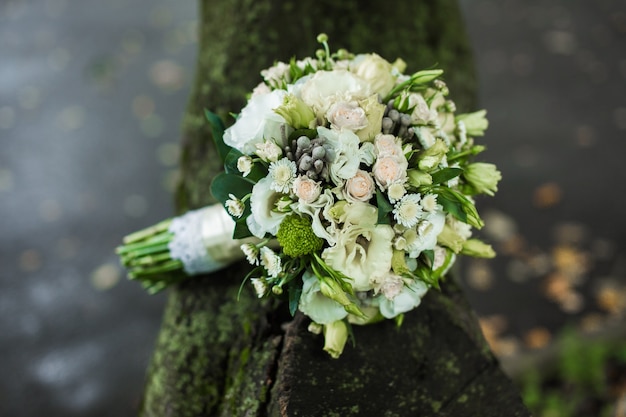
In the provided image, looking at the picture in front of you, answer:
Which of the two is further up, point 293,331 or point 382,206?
point 382,206

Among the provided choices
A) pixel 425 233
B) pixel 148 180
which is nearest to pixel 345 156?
pixel 425 233

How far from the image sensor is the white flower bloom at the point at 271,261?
149cm

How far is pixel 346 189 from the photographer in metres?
1.46

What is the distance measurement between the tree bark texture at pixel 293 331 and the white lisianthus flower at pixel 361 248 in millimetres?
322

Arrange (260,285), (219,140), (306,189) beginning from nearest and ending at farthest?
(306,189), (260,285), (219,140)

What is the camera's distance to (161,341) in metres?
2.16

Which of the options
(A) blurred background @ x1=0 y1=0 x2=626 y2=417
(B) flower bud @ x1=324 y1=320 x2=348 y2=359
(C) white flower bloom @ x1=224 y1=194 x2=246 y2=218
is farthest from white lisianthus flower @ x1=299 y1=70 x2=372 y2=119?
(A) blurred background @ x1=0 y1=0 x2=626 y2=417

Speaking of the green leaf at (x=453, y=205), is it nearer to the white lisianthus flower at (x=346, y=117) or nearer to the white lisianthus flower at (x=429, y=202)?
the white lisianthus flower at (x=429, y=202)

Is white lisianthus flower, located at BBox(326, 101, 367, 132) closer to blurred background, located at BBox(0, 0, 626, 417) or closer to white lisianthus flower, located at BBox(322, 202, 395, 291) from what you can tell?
white lisianthus flower, located at BBox(322, 202, 395, 291)

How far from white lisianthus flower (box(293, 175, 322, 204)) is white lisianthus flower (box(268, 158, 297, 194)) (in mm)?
19

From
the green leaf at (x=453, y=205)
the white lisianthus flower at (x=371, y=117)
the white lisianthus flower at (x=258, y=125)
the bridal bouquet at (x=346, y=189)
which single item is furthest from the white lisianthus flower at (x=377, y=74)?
the green leaf at (x=453, y=205)

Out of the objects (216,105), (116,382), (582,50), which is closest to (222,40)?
(216,105)

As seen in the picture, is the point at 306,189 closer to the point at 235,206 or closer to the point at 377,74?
the point at 235,206

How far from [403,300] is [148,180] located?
3.15 m
